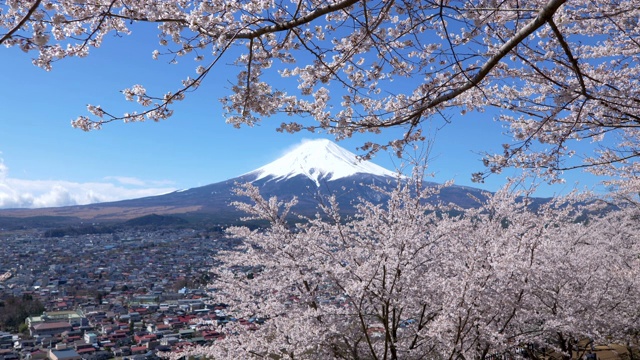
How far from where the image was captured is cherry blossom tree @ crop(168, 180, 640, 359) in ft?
13.1

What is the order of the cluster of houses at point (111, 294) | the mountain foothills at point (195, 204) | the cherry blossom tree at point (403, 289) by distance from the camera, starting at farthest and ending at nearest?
the mountain foothills at point (195, 204) → the cluster of houses at point (111, 294) → the cherry blossom tree at point (403, 289)

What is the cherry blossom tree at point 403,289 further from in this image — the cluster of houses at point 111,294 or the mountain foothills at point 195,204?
the mountain foothills at point 195,204

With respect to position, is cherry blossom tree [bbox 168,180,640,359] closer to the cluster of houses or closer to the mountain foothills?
the cluster of houses

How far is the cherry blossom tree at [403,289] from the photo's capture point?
3.99 meters

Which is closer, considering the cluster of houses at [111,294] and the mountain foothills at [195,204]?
the cluster of houses at [111,294]

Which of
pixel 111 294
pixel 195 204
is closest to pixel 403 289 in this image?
pixel 111 294

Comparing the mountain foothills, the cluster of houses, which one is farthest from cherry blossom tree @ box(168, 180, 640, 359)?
the mountain foothills

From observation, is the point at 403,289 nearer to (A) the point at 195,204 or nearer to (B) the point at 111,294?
(B) the point at 111,294

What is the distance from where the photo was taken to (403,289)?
4.04 metres

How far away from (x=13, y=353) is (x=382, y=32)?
1372cm

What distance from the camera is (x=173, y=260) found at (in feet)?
118

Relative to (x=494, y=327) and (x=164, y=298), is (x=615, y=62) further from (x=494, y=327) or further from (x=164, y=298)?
(x=164, y=298)

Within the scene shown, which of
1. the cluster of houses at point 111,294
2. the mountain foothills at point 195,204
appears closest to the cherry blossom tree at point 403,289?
the cluster of houses at point 111,294

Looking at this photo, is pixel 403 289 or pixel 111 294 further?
pixel 111 294
